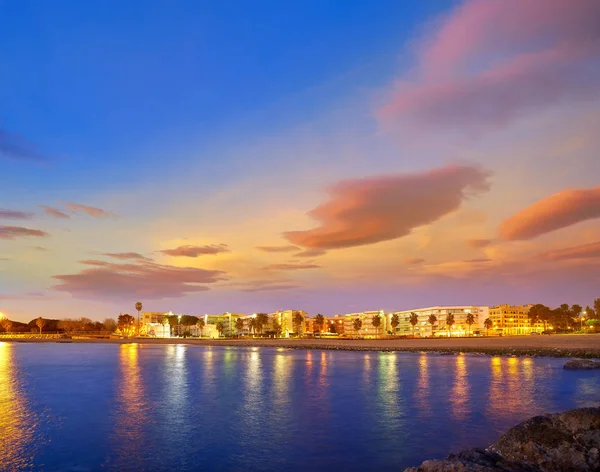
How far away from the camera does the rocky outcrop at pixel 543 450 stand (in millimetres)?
14242

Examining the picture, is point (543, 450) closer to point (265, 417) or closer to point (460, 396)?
point (265, 417)

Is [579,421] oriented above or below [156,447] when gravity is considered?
above

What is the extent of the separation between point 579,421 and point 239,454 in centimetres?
1406

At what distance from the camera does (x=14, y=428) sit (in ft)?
87.9

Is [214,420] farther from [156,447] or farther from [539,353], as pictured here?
[539,353]

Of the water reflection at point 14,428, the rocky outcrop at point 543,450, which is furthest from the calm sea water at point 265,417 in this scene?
the rocky outcrop at point 543,450

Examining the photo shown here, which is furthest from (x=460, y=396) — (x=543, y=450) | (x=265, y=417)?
(x=543, y=450)

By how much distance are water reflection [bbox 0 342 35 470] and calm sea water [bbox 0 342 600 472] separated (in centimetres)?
8

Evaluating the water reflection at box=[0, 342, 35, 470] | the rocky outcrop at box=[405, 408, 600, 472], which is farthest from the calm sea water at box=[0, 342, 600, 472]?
the rocky outcrop at box=[405, 408, 600, 472]

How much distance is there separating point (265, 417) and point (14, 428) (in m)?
14.7

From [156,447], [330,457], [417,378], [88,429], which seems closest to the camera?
[330,457]

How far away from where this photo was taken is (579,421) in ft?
52.5

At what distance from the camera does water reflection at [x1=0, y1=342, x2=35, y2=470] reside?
66.5ft

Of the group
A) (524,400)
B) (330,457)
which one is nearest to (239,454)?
(330,457)
